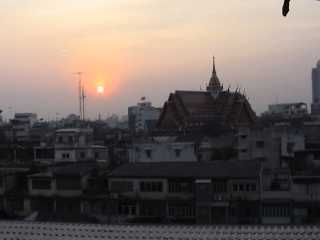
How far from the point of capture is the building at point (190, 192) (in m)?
22.6

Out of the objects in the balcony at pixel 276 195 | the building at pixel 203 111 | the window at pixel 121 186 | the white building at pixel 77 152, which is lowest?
the balcony at pixel 276 195

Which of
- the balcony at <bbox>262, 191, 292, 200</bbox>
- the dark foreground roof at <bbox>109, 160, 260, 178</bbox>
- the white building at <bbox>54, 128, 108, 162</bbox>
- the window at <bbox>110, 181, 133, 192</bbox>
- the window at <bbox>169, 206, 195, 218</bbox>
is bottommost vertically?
the window at <bbox>169, 206, 195, 218</bbox>

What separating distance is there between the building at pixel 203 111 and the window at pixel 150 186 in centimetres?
1762

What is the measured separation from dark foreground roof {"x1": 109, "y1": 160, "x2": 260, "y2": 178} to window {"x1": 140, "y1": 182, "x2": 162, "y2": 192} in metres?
0.31

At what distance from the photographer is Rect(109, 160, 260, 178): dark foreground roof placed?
22.9 meters

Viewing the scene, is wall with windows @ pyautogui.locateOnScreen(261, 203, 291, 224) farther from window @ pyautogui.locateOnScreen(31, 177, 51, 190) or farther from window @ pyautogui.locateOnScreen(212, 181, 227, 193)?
window @ pyautogui.locateOnScreen(31, 177, 51, 190)

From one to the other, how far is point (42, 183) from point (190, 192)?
6.42m

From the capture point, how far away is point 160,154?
30.9 meters

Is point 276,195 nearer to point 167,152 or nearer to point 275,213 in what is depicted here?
point 275,213

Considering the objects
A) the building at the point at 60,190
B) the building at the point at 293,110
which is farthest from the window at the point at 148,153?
the building at the point at 293,110

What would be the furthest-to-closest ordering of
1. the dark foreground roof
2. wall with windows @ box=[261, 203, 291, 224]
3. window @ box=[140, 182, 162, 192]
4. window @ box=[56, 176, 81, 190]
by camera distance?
window @ box=[56, 176, 81, 190] → window @ box=[140, 182, 162, 192] → the dark foreground roof → wall with windows @ box=[261, 203, 291, 224]

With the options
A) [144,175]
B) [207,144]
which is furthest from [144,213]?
[207,144]

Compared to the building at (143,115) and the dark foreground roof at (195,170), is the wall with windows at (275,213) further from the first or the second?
the building at (143,115)

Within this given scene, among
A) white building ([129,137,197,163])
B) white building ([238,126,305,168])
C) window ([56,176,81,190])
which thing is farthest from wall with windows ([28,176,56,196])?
white building ([238,126,305,168])
